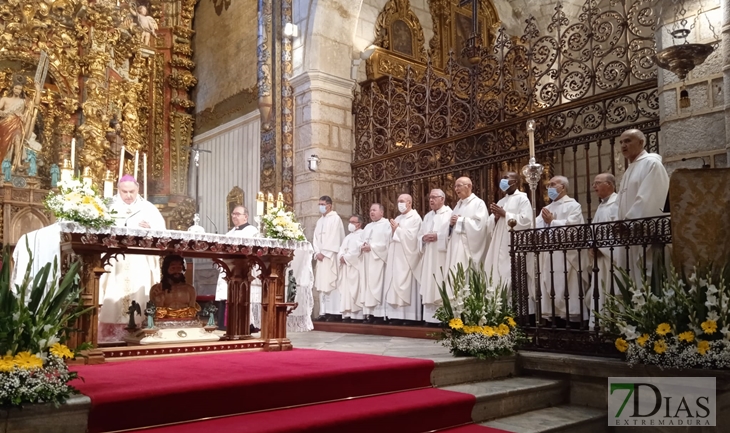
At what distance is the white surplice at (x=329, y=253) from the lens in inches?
404

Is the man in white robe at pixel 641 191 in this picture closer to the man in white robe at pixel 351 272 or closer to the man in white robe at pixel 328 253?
the man in white robe at pixel 351 272

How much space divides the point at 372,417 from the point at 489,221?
427cm

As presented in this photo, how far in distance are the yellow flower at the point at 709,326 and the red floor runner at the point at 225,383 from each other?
2.02 m

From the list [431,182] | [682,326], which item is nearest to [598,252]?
[682,326]

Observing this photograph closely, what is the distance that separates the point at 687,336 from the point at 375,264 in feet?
17.4

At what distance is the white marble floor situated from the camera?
600cm

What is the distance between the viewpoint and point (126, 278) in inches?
267

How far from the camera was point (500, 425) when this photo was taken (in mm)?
4820

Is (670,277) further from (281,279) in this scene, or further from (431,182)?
(431,182)

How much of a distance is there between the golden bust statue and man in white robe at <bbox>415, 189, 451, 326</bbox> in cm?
336

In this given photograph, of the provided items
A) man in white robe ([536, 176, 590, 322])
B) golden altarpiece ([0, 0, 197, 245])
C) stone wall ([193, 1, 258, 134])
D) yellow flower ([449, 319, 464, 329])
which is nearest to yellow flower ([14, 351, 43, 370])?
yellow flower ([449, 319, 464, 329])

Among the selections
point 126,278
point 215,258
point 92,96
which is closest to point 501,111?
point 215,258

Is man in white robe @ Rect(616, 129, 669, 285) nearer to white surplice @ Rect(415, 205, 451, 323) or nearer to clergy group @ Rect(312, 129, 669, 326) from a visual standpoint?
clergy group @ Rect(312, 129, 669, 326)
